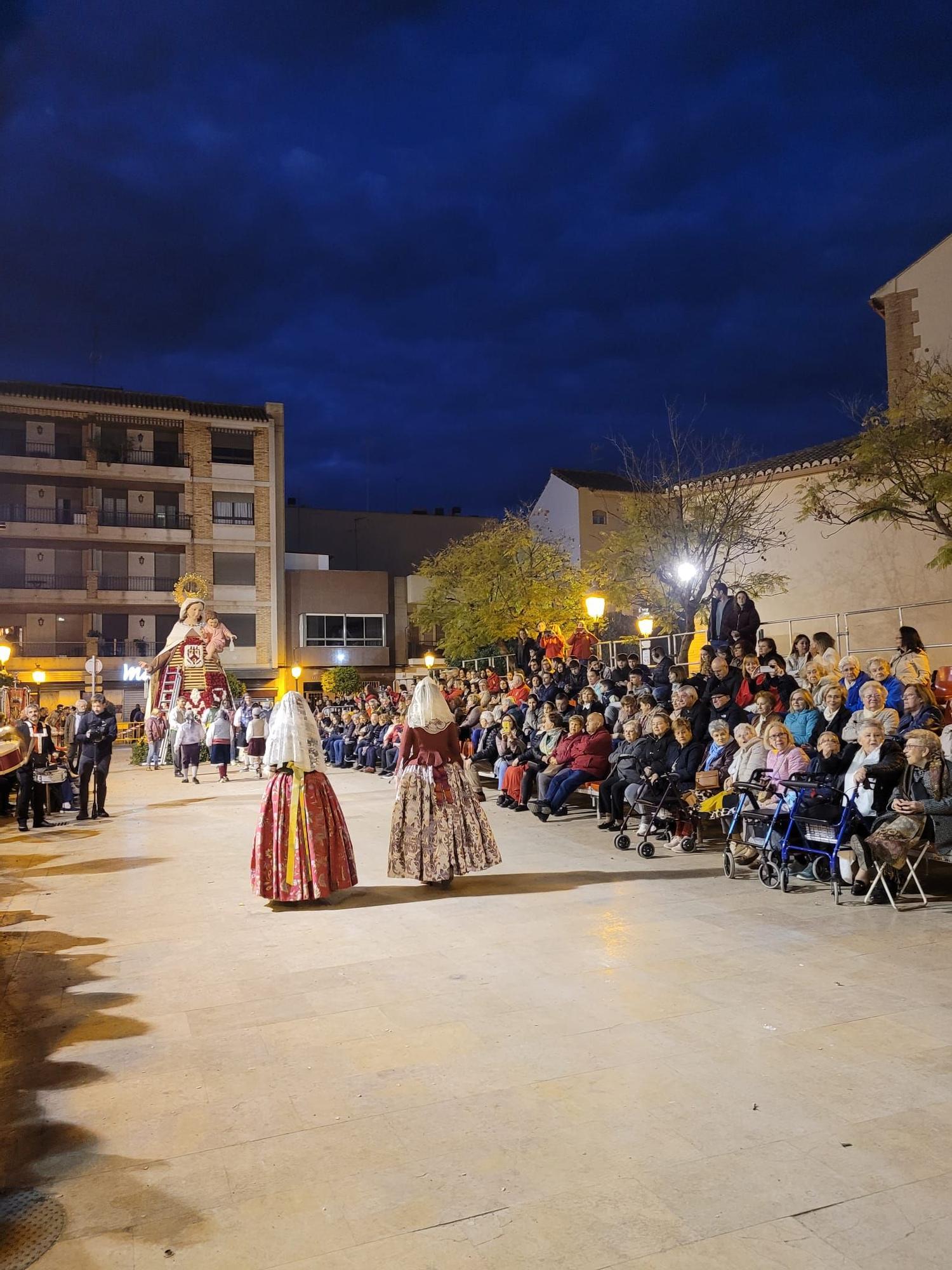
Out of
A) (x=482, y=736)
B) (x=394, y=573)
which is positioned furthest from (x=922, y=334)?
(x=394, y=573)

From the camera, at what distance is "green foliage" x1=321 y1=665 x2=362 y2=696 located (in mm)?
42594

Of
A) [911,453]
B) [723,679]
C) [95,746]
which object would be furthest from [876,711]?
[95,746]

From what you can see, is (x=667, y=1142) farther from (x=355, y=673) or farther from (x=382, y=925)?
(x=355, y=673)

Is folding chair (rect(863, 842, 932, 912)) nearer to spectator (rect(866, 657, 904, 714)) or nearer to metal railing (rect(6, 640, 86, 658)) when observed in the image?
spectator (rect(866, 657, 904, 714))

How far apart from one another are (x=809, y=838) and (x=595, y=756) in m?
4.44

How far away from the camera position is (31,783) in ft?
43.4

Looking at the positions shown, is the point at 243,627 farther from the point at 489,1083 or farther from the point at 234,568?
the point at 489,1083

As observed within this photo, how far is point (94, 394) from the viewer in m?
41.9

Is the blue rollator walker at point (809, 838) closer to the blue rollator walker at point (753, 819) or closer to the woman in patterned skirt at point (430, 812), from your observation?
the blue rollator walker at point (753, 819)

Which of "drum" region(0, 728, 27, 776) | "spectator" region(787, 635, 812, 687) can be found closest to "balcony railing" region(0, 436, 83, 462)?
"drum" region(0, 728, 27, 776)

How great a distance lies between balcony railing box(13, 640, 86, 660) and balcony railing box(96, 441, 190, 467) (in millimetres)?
7843

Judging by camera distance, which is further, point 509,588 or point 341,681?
point 341,681

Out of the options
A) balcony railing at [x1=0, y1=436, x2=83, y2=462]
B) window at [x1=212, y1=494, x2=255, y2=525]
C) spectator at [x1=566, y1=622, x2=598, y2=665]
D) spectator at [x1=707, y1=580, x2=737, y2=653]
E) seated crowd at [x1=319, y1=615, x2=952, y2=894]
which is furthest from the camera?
window at [x1=212, y1=494, x2=255, y2=525]

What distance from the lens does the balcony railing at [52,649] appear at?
39281mm
